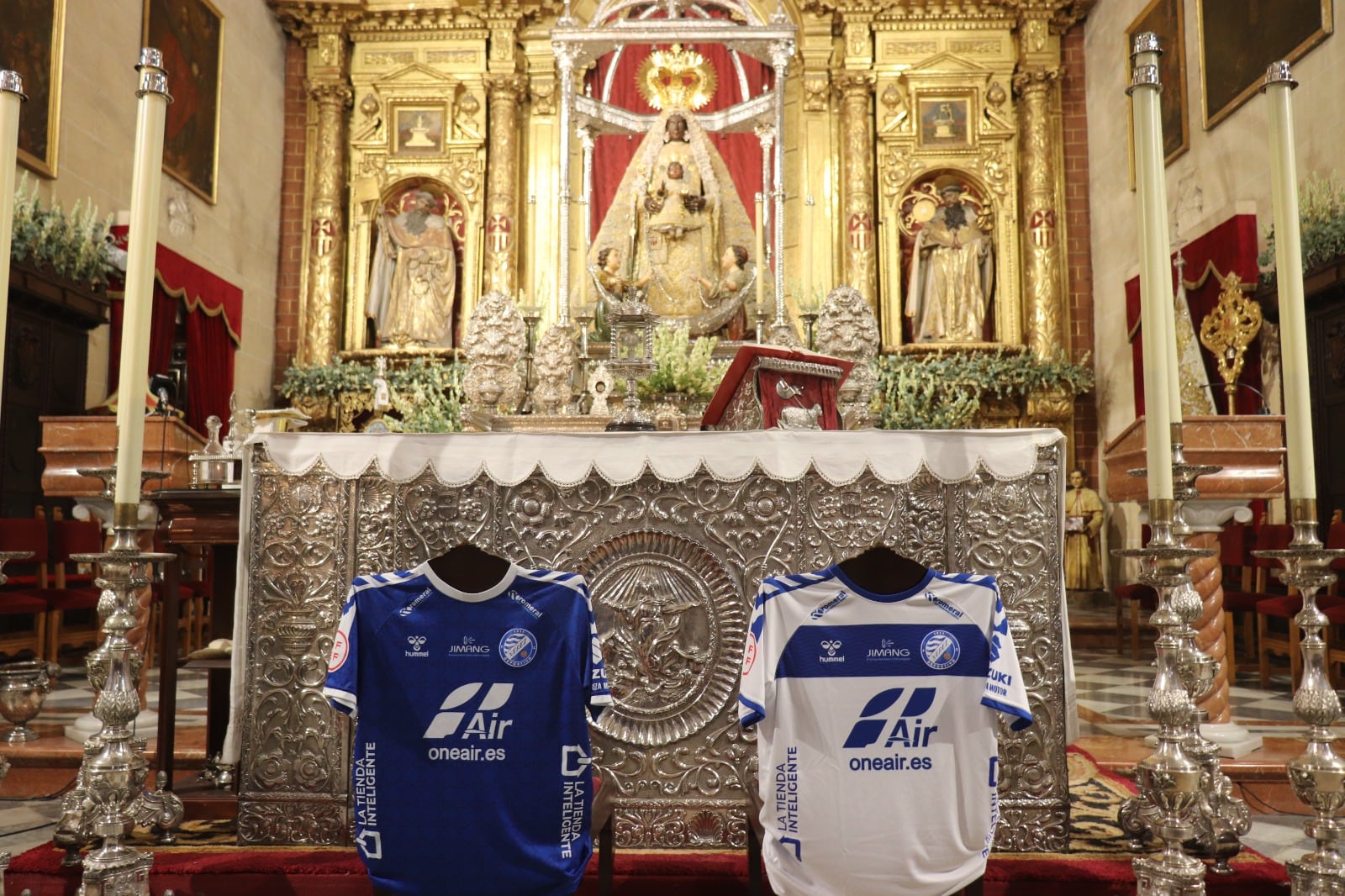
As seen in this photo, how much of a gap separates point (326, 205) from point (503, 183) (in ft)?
6.64

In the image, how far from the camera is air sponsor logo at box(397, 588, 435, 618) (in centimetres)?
241

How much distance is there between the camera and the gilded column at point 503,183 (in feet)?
37.4

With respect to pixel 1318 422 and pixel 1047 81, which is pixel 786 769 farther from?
pixel 1047 81

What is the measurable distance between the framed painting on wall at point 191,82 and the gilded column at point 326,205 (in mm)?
1241

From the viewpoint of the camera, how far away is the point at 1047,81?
1146 cm

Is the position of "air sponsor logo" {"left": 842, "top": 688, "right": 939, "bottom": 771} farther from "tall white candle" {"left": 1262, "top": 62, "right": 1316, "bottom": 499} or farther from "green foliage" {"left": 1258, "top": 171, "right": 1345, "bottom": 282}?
"green foliage" {"left": 1258, "top": 171, "right": 1345, "bottom": 282}

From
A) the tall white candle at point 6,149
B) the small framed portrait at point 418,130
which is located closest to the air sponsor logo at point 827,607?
the tall white candle at point 6,149

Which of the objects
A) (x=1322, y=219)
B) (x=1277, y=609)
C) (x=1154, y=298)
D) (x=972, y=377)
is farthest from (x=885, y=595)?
(x=972, y=377)

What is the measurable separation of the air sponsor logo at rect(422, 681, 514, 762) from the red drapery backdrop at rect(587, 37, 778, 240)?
377 inches

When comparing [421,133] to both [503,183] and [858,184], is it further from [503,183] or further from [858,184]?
[858,184]

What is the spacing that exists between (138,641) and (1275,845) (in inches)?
187

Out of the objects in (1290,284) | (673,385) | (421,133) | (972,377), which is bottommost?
(1290,284)

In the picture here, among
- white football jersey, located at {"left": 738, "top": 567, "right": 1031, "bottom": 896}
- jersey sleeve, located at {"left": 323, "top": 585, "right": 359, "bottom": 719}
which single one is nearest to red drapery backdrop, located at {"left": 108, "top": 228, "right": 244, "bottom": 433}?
jersey sleeve, located at {"left": 323, "top": 585, "right": 359, "bottom": 719}

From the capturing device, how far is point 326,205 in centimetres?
1155
